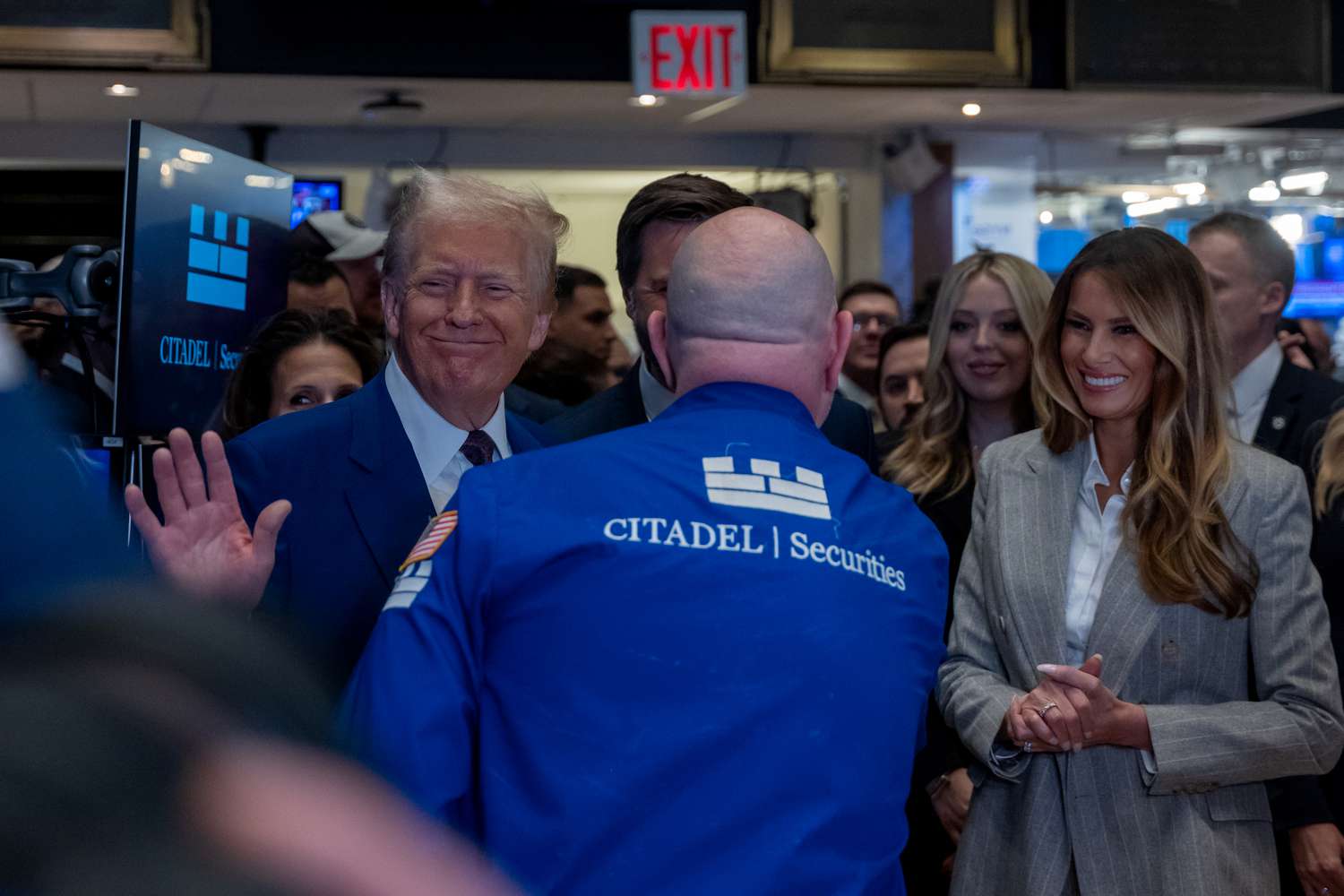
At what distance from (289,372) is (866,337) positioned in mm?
2982

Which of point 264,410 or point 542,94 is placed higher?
point 542,94

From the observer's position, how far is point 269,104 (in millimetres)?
7902

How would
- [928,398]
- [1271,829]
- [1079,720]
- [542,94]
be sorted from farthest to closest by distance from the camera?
[542,94]
[928,398]
[1271,829]
[1079,720]

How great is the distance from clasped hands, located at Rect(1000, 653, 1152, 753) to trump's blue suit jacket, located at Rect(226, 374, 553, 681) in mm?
934

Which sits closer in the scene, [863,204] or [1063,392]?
[1063,392]

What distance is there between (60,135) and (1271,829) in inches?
316

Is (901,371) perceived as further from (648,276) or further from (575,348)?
(648,276)

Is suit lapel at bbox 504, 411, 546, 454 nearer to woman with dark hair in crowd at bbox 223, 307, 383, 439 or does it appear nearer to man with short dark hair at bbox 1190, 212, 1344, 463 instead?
woman with dark hair in crowd at bbox 223, 307, 383, 439

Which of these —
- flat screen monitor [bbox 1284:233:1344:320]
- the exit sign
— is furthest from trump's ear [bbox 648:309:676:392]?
flat screen monitor [bbox 1284:233:1344:320]

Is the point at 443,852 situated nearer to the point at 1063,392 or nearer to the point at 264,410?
the point at 1063,392

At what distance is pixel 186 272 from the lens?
2.24 metres

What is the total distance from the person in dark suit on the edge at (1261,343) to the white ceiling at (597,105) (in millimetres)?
3039

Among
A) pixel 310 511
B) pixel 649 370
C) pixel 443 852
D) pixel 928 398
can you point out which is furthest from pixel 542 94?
pixel 443 852

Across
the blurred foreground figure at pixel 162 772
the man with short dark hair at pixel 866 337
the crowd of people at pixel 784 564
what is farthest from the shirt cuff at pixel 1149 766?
the man with short dark hair at pixel 866 337
